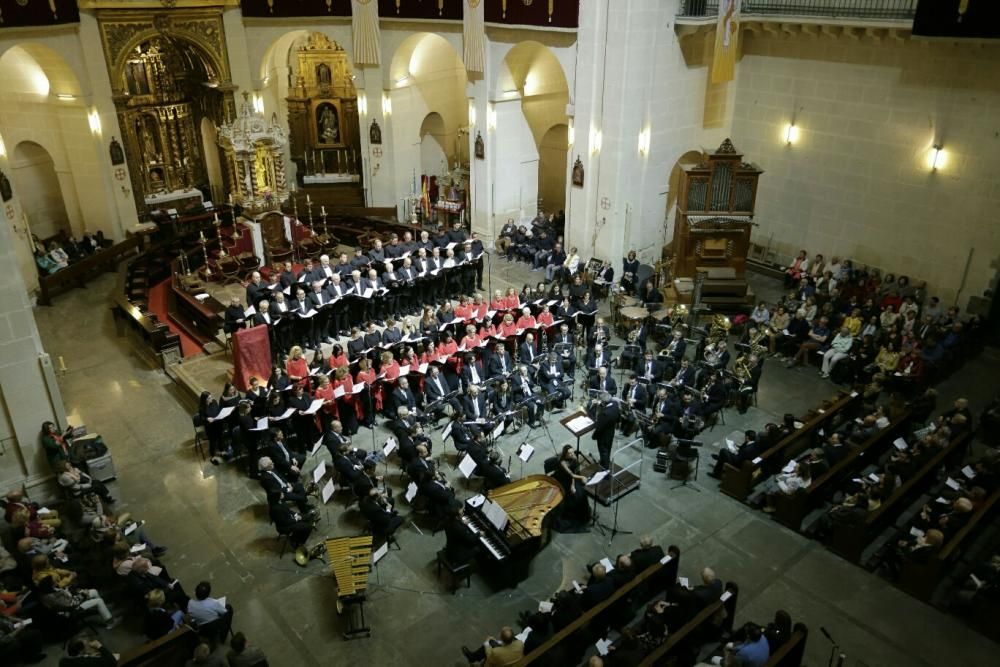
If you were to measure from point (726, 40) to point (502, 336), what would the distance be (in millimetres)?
9906

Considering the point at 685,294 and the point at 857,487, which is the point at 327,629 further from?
the point at 685,294

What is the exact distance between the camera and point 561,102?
25156 mm

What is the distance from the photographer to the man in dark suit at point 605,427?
1268 centimetres

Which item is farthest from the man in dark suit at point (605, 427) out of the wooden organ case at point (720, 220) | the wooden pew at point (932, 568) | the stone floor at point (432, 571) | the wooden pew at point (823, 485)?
the wooden organ case at point (720, 220)

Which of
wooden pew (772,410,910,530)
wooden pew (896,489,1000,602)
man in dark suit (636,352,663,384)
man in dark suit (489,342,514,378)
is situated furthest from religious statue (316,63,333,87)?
wooden pew (896,489,1000,602)

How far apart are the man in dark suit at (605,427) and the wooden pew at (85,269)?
1544 centimetres

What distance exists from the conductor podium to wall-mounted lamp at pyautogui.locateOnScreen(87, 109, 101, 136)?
57.7 ft

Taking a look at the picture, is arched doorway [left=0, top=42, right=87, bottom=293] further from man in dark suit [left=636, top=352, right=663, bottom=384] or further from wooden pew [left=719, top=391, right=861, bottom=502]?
wooden pew [left=719, top=391, right=861, bottom=502]

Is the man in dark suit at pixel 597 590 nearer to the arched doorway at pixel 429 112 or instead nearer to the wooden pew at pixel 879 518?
the wooden pew at pixel 879 518

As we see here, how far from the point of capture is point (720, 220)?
19297 mm

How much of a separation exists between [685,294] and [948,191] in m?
6.43

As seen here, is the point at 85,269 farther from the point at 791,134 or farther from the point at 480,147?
the point at 791,134

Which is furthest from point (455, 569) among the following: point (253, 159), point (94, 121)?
point (94, 121)

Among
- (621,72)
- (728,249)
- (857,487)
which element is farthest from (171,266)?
(857,487)
